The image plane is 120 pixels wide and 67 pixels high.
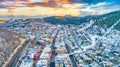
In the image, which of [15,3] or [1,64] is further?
[15,3]

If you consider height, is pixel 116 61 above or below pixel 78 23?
below

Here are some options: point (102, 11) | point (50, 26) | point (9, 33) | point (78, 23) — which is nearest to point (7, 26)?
point (9, 33)

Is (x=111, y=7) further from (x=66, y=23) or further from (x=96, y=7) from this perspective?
(x=66, y=23)

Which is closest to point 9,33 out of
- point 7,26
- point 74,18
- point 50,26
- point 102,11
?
point 7,26

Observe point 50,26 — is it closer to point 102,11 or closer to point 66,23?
point 66,23

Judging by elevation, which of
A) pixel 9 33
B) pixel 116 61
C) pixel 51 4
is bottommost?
pixel 116 61

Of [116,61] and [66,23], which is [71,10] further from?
[116,61]

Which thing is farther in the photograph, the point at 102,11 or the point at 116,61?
the point at 102,11

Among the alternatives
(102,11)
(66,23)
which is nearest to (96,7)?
(102,11)
